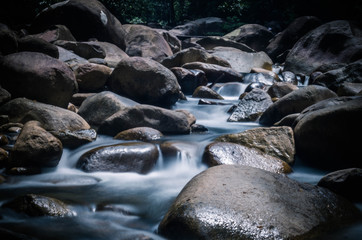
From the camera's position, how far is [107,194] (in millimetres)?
3262

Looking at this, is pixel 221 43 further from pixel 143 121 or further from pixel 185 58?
pixel 143 121

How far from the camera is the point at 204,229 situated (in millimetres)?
2004

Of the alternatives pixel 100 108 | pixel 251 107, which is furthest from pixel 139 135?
pixel 251 107

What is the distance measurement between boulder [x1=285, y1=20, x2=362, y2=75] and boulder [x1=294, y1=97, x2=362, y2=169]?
29.8ft

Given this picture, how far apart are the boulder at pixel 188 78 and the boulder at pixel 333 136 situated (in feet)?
18.6

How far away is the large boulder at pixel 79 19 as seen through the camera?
460 inches

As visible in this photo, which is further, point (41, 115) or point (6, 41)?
point (6, 41)

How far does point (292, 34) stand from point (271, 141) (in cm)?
1494

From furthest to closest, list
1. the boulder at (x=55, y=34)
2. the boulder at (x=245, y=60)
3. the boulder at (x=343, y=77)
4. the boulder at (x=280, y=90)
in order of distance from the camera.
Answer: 1. the boulder at (x=245, y=60)
2. the boulder at (x=55, y=34)
3. the boulder at (x=280, y=90)
4. the boulder at (x=343, y=77)

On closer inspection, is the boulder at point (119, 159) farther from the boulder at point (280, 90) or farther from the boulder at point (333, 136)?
the boulder at point (280, 90)

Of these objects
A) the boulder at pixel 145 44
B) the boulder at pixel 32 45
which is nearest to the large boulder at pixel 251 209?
the boulder at pixel 32 45

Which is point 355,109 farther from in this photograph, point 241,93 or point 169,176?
point 241,93

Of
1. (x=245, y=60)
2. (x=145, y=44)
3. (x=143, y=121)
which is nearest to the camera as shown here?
(x=143, y=121)

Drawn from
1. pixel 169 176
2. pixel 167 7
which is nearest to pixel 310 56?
pixel 169 176
